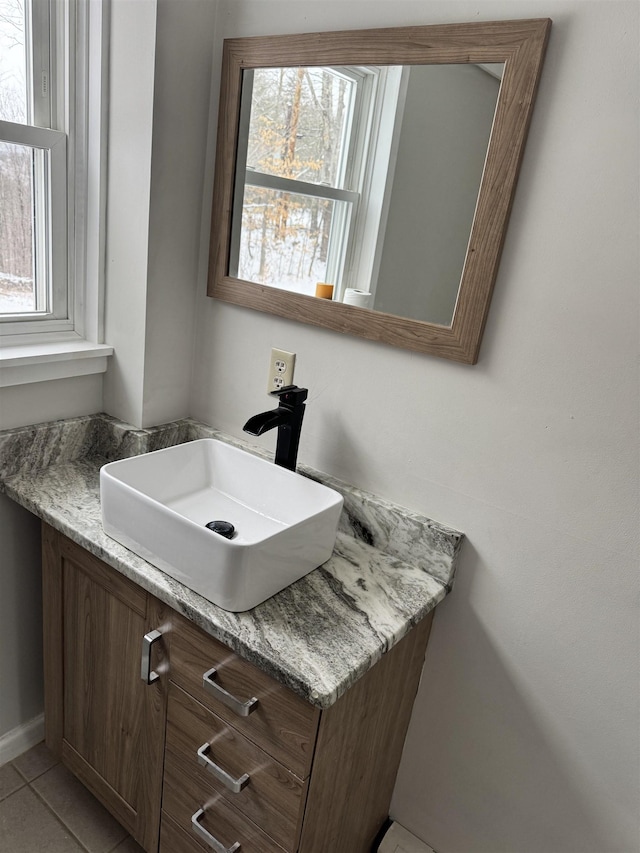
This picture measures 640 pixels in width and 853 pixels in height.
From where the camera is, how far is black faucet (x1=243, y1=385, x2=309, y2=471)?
49.4 inches

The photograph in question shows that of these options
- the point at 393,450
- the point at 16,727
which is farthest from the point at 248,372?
the point at 16,727

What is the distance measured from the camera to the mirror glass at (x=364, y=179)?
3.54 ft

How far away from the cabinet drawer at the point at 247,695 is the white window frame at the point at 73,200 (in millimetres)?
701

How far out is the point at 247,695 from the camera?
3.37 feet

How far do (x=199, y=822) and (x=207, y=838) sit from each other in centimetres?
4

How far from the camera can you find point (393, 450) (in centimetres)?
127

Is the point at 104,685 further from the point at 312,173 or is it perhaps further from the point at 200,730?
the point at 312,173

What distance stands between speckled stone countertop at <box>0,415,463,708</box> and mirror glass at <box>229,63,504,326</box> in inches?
17.7

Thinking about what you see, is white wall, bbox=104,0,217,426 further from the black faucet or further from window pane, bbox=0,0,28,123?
the black faucet

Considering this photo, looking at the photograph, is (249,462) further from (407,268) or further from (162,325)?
(407,268)

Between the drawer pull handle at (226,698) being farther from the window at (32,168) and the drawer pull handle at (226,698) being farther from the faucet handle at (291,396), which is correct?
the window at (32,168)

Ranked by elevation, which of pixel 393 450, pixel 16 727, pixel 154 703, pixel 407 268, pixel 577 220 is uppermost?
pixel 577 220

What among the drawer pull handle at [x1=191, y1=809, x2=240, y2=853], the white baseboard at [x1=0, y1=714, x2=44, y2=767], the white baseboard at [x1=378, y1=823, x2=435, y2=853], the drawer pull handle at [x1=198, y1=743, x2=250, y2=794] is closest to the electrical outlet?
the drawer pull handle at [x1=198, y1=743, x2=250, y2=794]

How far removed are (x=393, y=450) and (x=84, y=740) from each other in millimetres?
1017
